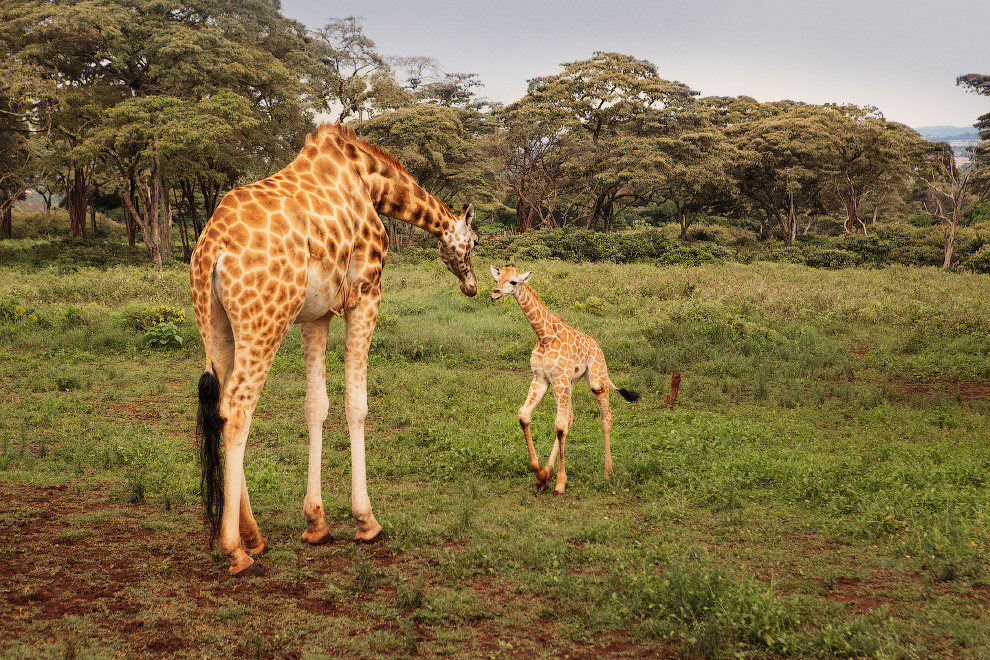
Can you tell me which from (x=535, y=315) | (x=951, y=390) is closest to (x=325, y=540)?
(x=535, y=315)

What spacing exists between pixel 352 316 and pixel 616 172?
29701mm

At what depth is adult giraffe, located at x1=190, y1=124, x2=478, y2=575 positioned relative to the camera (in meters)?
5.24

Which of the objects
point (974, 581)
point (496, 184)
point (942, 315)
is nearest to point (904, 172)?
point (496, 184)

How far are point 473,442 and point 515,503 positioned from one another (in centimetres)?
184

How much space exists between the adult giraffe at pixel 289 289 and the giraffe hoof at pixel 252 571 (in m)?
→ 0.01

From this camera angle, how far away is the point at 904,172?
37250mm

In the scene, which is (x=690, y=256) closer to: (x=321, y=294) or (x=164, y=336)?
(x=164, y=336)

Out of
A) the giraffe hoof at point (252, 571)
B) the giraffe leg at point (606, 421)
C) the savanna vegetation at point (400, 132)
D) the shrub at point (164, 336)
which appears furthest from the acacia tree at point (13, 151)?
the giraffe hoof at point (252, 571)

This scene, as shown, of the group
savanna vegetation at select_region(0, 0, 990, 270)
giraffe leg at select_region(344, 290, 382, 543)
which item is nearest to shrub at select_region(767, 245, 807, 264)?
savanna vegetation at select_region(0, 0, 990, 270)

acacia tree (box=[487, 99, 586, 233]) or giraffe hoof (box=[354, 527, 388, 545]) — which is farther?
acacia tree (box=[487, 99, 586, 233])

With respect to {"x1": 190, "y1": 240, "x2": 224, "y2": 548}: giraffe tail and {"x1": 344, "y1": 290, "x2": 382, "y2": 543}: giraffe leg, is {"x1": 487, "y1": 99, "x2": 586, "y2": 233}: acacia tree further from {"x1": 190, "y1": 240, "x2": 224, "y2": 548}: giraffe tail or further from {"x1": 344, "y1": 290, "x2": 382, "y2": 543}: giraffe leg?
{"x1": 190, "y1": 240, "x2": 224, "y2": 548}: giraffe tail

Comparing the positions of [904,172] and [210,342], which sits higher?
[904,172]

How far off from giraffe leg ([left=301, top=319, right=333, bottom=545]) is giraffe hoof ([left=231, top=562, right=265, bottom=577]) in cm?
73

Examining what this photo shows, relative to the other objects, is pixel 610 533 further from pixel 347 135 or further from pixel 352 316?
pixel 347 135
